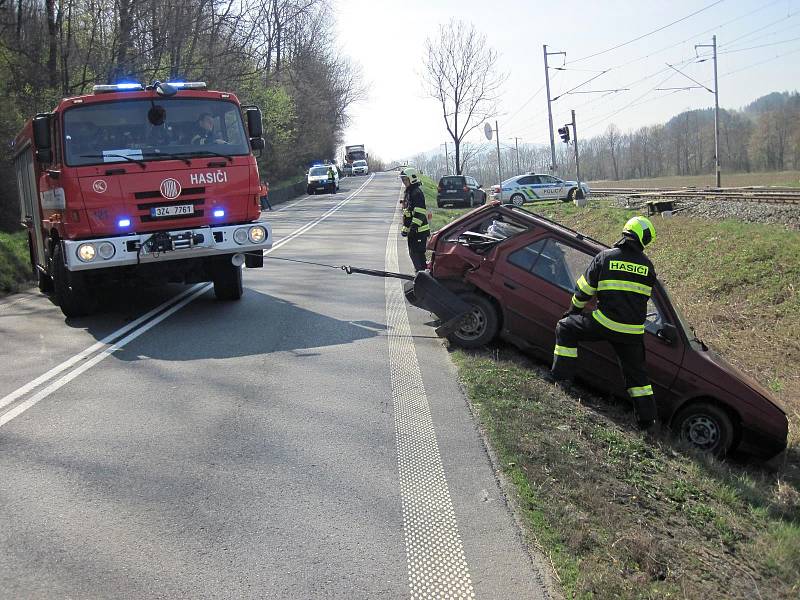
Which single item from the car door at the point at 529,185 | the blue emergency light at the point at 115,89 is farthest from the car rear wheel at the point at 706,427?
the car door at the point at 529,185

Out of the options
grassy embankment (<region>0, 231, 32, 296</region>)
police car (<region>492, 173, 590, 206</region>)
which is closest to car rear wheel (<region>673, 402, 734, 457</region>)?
grassy embankment (<region>0, 231, 32, 296</region>)

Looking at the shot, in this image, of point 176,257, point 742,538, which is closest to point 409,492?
point 742,538

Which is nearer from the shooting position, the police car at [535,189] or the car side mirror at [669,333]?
the car side mirror at [669,333]

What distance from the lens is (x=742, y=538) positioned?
4203mm

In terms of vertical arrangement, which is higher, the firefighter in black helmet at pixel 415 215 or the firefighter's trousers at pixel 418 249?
the firefighter in black helmet at pixel 415 215

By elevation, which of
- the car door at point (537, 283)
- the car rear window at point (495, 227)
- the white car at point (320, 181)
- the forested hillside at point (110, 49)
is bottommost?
the car door at point (537, 283)

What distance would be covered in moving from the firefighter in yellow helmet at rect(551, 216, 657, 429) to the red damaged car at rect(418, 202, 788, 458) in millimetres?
598

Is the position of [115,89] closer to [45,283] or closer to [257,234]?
[257,234]

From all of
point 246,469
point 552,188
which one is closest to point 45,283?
point 246,469

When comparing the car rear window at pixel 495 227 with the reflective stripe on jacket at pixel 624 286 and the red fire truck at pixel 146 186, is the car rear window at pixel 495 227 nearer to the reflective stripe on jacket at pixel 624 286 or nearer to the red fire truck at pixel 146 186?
the reflective stripe on jacket at pixel 624 286

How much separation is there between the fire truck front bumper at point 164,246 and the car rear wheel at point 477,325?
9.69 feet

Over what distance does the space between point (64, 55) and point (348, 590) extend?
26.4 meters

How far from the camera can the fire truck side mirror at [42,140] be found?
28.0 feet

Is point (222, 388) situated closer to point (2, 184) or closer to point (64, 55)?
point (2, 184)
